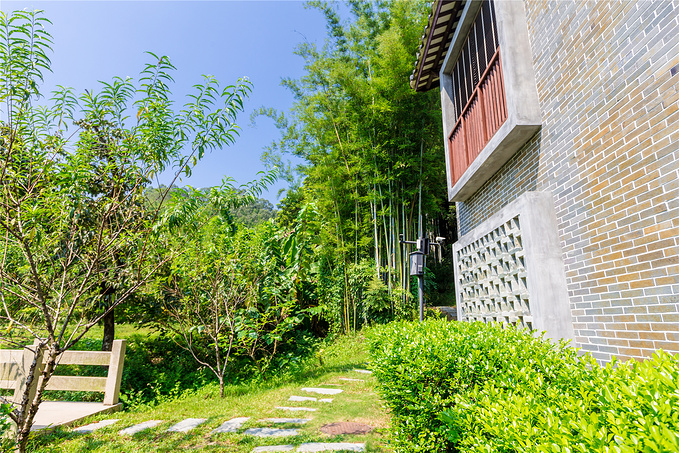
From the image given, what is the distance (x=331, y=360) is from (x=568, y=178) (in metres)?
5.77

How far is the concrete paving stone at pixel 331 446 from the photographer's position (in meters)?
2.88

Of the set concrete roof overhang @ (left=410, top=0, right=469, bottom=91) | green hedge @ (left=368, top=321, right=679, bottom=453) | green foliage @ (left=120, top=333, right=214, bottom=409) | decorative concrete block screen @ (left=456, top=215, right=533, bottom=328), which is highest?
concrete roof overhang @ (left=410, top=0, right=469, bottom=91)

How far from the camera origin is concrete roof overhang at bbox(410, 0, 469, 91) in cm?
509

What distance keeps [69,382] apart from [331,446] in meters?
3.95

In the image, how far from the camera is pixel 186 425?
152 inches

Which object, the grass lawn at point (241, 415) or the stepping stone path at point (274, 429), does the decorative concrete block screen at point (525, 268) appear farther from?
the stepping stone path at point (274, 429)

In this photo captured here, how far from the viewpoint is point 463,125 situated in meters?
5.25

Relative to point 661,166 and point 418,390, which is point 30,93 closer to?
point 418,390

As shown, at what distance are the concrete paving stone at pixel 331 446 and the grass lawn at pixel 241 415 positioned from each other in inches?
3.3

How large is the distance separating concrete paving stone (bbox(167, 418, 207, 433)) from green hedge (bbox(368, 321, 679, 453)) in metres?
2.23

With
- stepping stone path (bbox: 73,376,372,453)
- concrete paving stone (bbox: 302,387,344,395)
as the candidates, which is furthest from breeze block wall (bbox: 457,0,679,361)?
concrete paving stone (bbox: 302,387,344,395)

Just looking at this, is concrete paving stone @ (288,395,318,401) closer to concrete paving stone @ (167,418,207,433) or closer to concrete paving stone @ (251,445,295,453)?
concrete paving stone @ (167,418,207,433)

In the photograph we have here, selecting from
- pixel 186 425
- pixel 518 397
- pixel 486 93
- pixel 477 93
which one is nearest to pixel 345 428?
pixel 186 425

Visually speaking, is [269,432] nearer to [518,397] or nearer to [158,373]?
[518,397]
